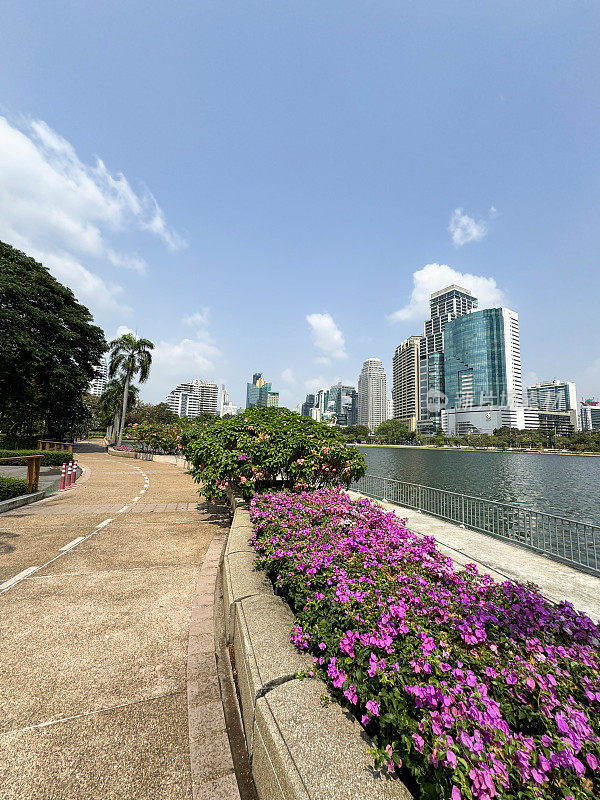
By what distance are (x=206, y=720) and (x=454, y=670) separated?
1.92 m

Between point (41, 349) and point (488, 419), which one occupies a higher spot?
point (488, 419)

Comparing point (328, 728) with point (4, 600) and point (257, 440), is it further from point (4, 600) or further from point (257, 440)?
point (257, 440)

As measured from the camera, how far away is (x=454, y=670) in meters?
1.90

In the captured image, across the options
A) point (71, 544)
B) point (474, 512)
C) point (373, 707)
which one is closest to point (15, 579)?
point (71, 544)

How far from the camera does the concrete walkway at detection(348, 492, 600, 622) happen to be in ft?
15.8

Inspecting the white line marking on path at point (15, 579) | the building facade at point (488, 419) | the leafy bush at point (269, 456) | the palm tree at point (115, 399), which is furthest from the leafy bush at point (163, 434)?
the building facade at point (488, 419)

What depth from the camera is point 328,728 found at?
174cm

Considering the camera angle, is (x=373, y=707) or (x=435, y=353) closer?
(x=373, y=707)

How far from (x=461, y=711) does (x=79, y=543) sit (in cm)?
706

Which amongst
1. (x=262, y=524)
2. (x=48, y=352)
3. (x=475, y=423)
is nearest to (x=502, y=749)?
(x=262, y=524)

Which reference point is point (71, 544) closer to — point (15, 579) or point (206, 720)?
point (15, 579)

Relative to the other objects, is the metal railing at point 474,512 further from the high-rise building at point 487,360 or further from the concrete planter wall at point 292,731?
the high-rise building at point 487,360

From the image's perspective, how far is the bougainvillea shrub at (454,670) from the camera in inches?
54.1

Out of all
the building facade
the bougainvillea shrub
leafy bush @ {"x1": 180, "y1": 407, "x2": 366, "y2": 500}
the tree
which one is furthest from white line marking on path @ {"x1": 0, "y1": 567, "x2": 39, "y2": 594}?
the building facade
